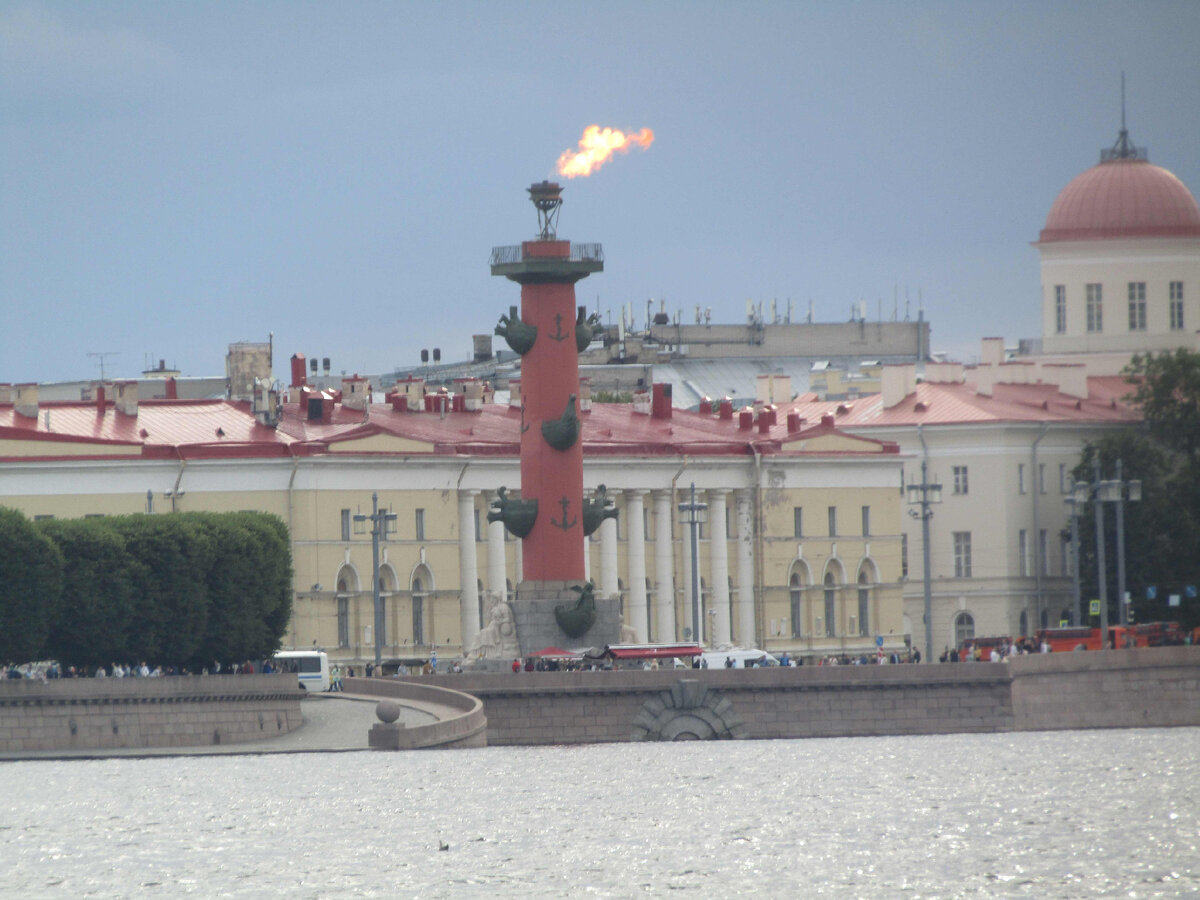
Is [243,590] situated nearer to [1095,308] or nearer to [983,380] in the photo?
[983,380]

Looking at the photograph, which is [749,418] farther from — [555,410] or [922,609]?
[555,410]

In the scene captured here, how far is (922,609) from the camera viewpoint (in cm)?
9825

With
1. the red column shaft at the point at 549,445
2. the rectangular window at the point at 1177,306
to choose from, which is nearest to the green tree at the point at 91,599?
the red column shaft at the point at 549,445

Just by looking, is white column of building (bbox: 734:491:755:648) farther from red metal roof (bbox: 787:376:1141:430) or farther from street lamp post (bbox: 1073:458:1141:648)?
street lamp post (bbox: 1073:458:1141:648)

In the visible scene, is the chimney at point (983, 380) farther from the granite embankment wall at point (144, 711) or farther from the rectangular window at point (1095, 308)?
the granite embankment wall at point (144, 711)

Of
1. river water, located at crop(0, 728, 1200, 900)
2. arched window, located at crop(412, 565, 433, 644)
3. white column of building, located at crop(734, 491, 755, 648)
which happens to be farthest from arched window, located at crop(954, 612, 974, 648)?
river water, located at crop(0, 728, 1200, 900)

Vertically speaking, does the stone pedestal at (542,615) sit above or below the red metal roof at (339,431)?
below

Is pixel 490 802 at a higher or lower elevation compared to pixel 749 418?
lower

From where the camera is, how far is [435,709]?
66062 millimetres

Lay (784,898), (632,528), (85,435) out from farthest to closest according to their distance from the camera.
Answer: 1. (632,528)
2. (85,435)
3. (784,898)

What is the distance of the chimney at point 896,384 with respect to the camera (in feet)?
329

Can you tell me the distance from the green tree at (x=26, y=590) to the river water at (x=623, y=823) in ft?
7.85

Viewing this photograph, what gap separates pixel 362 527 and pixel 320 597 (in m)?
2.25

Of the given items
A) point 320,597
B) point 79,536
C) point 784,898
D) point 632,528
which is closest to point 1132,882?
point 784,898
